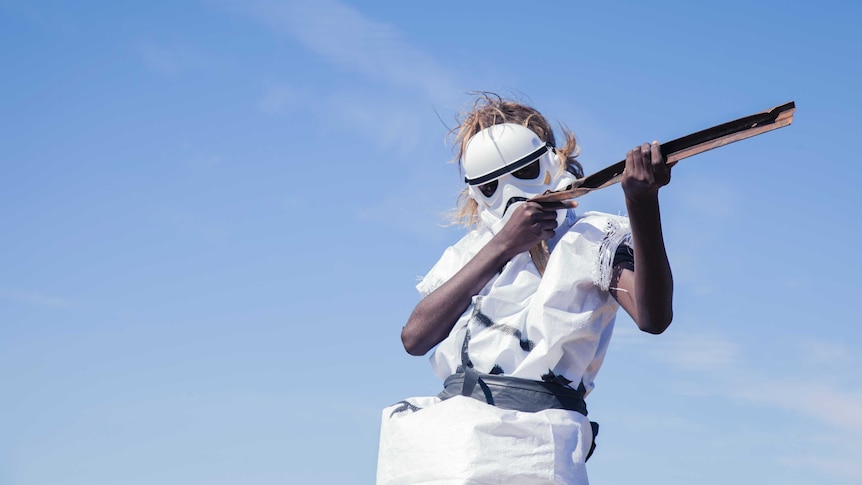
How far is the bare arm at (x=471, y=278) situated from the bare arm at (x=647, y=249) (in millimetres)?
407

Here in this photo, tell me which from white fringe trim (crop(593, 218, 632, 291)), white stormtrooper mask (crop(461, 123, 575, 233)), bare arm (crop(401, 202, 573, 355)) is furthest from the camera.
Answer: white stormtrooper mask (crop(461, 123, 575, 233))

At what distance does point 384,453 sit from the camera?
410 centimetres

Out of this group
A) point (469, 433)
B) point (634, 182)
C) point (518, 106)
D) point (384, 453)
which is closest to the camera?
point (634, 182)

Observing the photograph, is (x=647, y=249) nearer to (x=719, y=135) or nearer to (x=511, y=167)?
(x=719, y=135)

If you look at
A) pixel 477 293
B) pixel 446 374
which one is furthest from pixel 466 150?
pixel 446 374

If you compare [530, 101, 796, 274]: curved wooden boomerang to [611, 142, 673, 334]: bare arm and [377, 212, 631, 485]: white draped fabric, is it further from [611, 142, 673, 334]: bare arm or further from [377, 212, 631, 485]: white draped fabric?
[377, 212, 631, 485]: white draped fabric

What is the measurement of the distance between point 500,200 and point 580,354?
78 centimetres

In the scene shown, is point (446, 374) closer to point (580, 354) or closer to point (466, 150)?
point (580, 354)

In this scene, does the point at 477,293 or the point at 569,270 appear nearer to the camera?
the point at 569,270

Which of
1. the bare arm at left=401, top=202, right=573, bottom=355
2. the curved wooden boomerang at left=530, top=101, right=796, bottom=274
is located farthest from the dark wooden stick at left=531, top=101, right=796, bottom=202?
the bare arm at left=401, top=202, right=573, bottom=355

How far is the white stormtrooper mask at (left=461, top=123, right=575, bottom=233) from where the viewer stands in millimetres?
4312

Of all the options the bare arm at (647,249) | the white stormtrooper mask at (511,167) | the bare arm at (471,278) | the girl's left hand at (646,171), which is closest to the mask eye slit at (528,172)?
the white stormtrooper mask at (511,167)

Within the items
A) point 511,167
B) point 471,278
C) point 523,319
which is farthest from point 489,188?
point 523,319

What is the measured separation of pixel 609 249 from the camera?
391 centimetres
